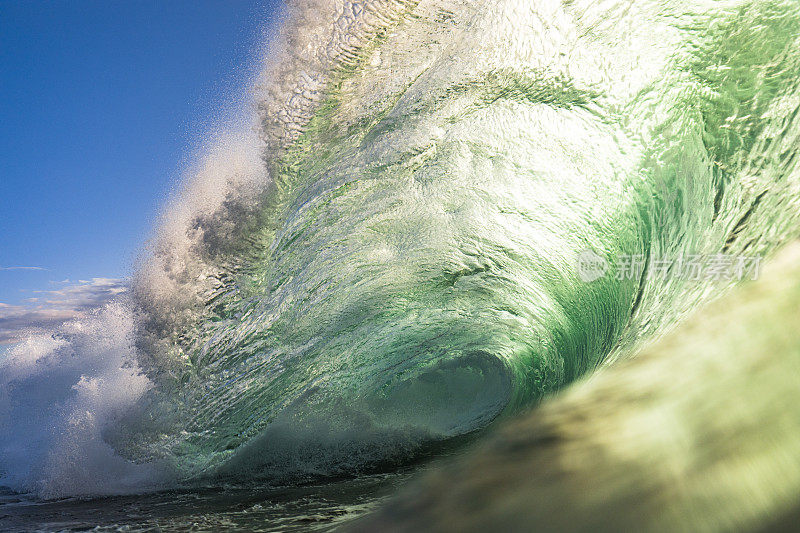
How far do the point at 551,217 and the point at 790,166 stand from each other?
2.17 m

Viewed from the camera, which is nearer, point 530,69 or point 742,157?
point 742,157

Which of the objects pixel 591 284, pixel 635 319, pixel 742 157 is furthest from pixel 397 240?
pixel 742 157

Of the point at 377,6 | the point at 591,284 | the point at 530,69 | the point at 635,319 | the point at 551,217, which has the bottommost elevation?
the point at 635,319

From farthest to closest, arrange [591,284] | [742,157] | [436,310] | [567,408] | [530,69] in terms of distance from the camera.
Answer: [436,310]
[591,284]
[530,69]
[742,157]
[567,408]

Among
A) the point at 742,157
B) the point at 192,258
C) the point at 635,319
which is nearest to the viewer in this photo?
the point at 742,157

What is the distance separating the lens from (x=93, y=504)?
458cm

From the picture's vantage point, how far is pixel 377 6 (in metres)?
3.85

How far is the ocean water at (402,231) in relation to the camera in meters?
3.11

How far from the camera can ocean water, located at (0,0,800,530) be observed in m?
3.11

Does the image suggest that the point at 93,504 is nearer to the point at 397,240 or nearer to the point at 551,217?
the point at 397,240

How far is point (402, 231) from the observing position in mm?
4945

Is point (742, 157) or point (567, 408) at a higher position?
point (742, 157)

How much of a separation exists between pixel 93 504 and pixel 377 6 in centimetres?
481

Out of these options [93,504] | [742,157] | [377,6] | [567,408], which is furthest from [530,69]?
[93,504]
